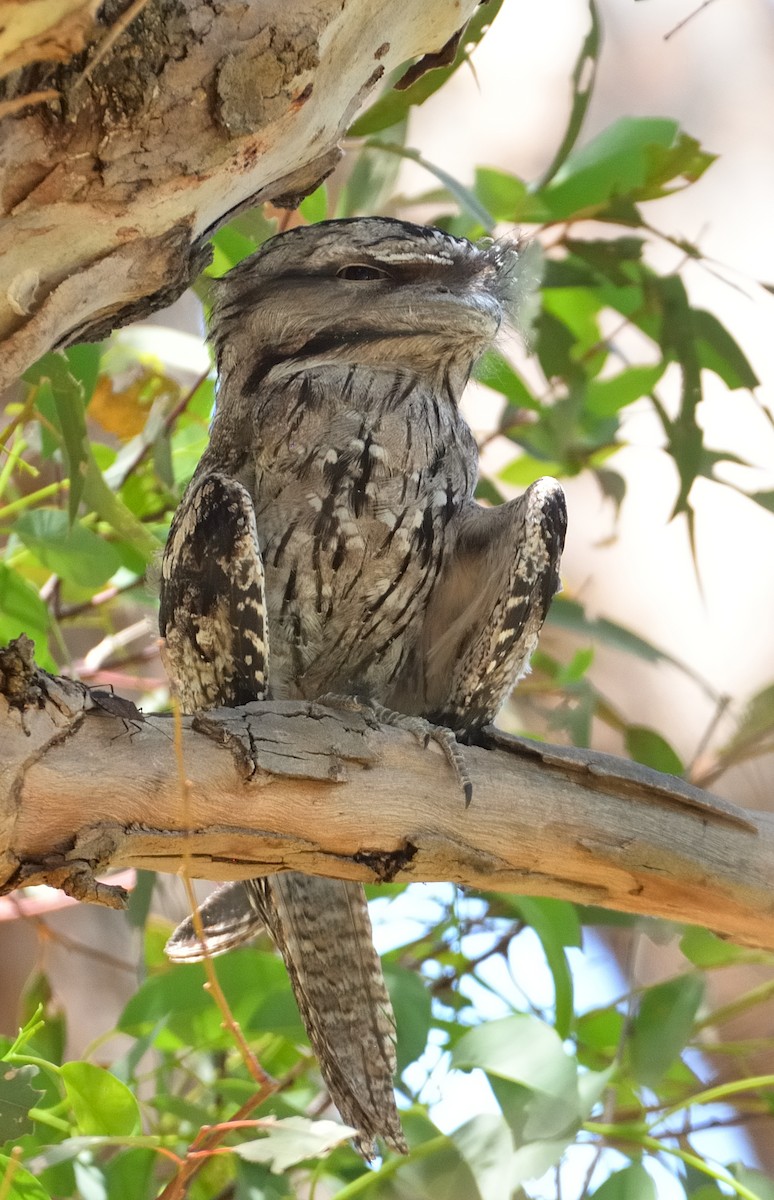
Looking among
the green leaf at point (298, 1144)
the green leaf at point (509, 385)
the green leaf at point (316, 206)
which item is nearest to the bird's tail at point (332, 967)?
the green leaf at point (298, 1144)

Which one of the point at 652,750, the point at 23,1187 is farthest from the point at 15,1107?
the point at 652,750

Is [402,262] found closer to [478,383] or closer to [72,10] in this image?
[478,383]

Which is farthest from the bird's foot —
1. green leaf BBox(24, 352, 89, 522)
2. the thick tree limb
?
green leaf BBox(24, 352, 89, 522)

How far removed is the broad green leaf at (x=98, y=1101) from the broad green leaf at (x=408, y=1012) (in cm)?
44

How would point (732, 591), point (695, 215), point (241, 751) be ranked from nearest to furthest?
point (241, 751), point (732, 591), point (695, 215)

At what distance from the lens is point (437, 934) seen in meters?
2.53

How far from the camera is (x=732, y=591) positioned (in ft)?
14.5

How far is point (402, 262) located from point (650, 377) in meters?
0.94

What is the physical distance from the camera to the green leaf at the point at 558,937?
6.73 ft

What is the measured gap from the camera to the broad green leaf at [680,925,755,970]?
7.27 ft

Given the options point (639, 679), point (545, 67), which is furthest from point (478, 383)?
point (545, 67)

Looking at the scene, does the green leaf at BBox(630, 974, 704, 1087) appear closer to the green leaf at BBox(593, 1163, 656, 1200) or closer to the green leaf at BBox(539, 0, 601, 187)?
the green leaf at BBox(593, 1163, 656, 1200)

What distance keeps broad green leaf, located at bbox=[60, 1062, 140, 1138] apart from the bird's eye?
121 centimetres

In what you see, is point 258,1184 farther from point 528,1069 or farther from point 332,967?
point 528,1069
